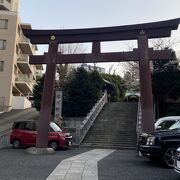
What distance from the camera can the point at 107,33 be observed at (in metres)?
17.6

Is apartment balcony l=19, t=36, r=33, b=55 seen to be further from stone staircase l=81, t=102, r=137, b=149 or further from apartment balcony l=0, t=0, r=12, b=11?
stone staircase l=81, t=102, r=137, b=149

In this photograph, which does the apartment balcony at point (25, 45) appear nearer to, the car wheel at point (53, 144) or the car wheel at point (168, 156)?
the car wheel at point (53, 144)

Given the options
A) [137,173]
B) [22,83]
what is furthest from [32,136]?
[22,83]

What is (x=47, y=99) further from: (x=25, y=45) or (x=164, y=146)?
(x=25, y=45)

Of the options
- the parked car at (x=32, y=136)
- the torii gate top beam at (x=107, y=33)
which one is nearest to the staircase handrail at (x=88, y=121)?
the parked car at (x=32, y=136)

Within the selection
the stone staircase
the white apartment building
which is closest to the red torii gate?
the stone staircase

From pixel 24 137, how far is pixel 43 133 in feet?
13.8

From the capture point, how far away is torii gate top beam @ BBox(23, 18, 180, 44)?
17016 millimetres

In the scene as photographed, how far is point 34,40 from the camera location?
18844 mm

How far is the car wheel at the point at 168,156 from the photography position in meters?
11.5

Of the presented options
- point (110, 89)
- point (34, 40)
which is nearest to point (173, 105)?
point (110, 89)

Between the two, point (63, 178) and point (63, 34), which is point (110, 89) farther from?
point (63, 178)

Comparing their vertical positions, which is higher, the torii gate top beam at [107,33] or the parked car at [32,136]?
the torii gate top beam at [107,33]

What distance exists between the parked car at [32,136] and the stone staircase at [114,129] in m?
3.68
